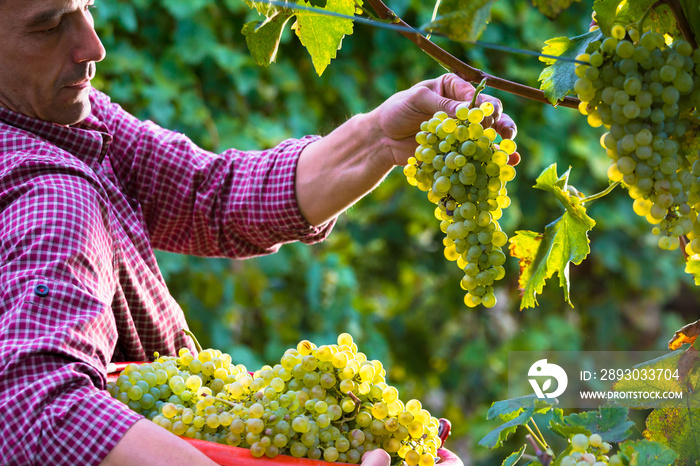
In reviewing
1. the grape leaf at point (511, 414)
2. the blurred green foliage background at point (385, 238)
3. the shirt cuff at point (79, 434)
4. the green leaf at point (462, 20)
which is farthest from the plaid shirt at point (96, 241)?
the blurred green foliage background at point (385, 238)

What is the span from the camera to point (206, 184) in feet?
3.47

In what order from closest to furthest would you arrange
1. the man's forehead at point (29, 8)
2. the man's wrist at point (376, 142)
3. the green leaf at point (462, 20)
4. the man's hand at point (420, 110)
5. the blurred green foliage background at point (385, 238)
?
1. the green leaf at point (462, 20)
2. the man's hand at point (420, 110)
3. the man's forehead at point (29, 8)
4. the man's wrist at point (376, 142)
5. the blurred green foliage background at point (385, 238)

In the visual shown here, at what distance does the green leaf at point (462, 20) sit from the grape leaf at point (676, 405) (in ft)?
Result: 1.19

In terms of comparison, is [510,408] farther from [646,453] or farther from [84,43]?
[84,43]

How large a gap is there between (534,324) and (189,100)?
66.3 inches

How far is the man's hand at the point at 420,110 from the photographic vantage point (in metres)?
0.66

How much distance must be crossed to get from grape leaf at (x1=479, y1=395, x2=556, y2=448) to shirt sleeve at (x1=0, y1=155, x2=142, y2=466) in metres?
0.31

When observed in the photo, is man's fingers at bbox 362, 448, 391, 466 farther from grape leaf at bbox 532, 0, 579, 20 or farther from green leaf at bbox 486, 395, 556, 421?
grape leaf at bbox 532, 0, 579, 20

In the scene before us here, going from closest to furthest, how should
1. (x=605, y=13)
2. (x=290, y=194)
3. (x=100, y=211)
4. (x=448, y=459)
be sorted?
(x=605, y=13), (x=448, y=459), (x=100, y=211), (x=290, y=194)

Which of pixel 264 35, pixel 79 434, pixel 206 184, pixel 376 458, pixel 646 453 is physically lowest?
pixel 79 434

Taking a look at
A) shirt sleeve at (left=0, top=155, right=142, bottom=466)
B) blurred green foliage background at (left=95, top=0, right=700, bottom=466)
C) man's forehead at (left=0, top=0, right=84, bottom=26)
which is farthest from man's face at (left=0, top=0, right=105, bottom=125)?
blurred green foliage background at (left=95, top=0, right=700, bottom=466)

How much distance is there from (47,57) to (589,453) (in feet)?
2.31

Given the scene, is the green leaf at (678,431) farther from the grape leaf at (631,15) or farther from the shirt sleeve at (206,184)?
the shirt sleeve at (206,184)

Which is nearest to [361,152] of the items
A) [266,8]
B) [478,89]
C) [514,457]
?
[266,8]
